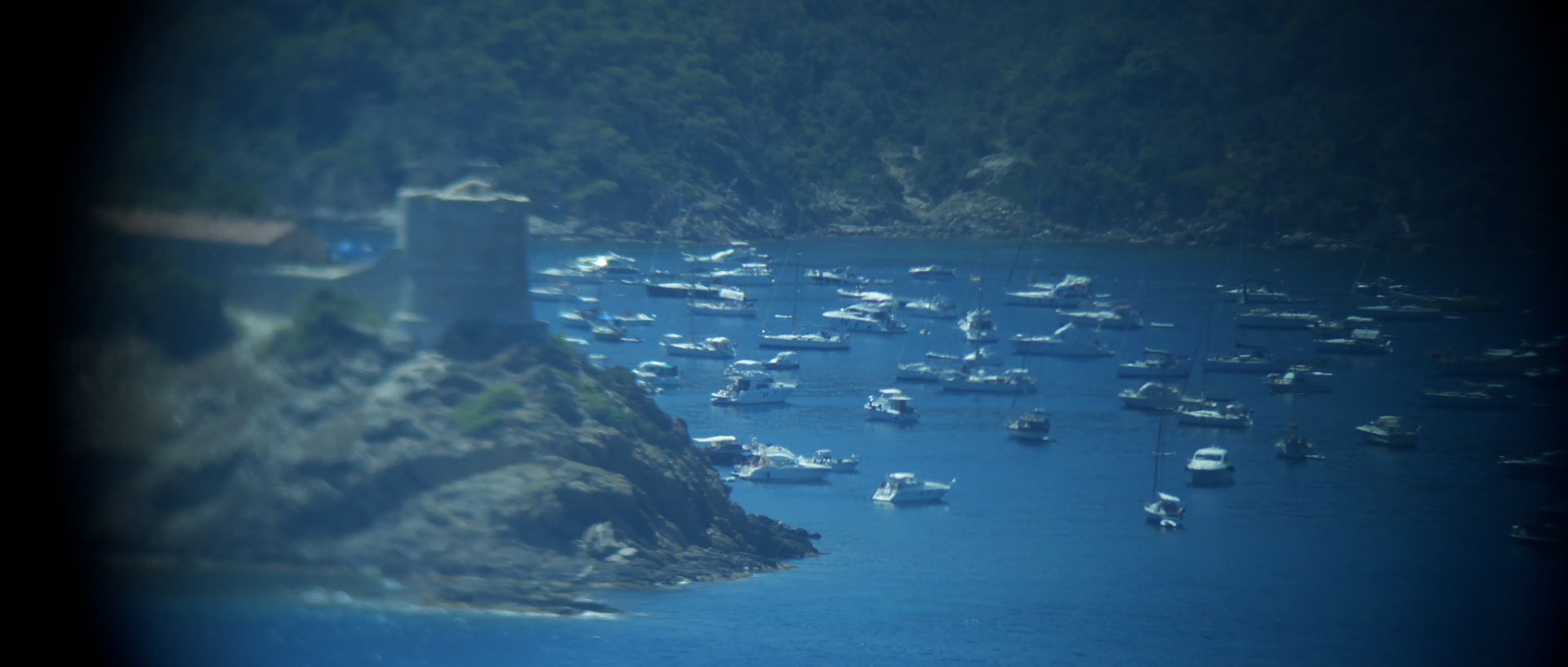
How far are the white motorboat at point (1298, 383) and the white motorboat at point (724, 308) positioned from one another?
12.7m

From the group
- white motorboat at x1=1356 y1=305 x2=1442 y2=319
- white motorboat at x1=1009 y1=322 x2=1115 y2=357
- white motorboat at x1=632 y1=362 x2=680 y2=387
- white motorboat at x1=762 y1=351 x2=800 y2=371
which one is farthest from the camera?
white motorboat at x1=1356 y1=305 x2=1442 y2=319

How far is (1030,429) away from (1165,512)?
16.6 ft

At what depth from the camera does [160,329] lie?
1547 centimetres

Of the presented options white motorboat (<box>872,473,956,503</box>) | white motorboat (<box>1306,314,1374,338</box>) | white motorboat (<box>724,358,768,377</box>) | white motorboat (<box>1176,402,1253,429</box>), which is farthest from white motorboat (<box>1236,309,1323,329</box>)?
white motorboat (<box>872,473,956,503</box>)

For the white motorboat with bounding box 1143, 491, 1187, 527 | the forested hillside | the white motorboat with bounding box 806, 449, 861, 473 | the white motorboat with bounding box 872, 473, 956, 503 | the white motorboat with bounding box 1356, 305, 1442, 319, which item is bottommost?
the white motorboat with bounding box 1143, 491, 1187, 527

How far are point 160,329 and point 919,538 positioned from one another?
11477 millimetres

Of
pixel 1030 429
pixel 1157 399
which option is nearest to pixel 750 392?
pixel 1030 429

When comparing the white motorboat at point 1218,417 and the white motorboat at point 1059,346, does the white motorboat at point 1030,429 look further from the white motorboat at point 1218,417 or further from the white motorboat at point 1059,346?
the white motorboat at point 1059,346

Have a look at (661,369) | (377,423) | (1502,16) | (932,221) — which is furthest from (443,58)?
(1502,16)

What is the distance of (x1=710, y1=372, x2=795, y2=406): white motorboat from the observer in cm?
2980

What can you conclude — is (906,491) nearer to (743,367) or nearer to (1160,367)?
(743,367)

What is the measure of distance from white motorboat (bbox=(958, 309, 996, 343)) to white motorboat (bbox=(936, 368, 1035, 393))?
383cm

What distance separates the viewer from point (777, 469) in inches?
986

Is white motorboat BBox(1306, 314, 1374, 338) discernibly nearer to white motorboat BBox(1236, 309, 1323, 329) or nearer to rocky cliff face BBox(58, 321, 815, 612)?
white motorboat BBox(1236, 309, 1323, 329)
